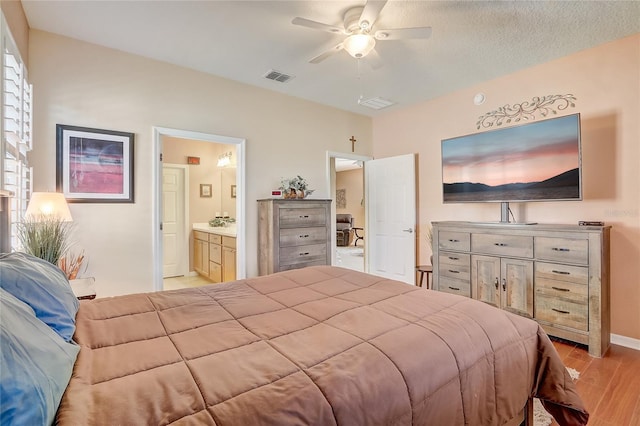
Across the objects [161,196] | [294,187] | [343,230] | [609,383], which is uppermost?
[294,187]

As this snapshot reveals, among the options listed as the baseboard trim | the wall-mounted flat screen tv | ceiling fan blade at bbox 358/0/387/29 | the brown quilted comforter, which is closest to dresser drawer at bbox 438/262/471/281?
the wall-mounted flat screen tv

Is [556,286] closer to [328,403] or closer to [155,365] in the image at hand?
[328,403]

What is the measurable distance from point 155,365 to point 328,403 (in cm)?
56

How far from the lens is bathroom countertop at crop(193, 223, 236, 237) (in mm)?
4366

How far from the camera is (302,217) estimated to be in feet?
12.6

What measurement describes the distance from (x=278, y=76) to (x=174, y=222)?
3.35m

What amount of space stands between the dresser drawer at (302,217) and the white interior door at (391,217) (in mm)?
1289

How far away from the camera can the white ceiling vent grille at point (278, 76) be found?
351cm

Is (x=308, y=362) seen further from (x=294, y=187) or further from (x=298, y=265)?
(x=294, y=187)

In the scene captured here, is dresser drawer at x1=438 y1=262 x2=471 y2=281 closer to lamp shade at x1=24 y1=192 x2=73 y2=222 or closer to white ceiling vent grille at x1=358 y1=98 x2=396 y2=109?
white ceiling vent grille at x1=358 y1=98 x2=396 y2=109

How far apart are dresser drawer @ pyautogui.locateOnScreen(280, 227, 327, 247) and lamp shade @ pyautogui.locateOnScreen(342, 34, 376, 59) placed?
2.06 m

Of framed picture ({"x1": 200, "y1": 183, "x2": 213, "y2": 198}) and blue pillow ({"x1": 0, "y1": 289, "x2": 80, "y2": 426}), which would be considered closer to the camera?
blue pillow ({"x1": 0, "y1": 289, "x2": 80, "y2": 426})

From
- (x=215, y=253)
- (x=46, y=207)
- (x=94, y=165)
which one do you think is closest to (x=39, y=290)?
(x=46, y=207)

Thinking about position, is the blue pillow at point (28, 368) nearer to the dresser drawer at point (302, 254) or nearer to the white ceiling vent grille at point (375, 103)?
the dresser drawer at point (302, 254)
